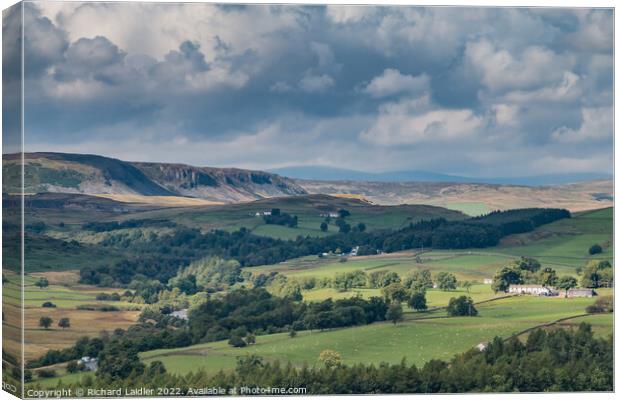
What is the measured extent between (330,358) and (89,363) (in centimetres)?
714

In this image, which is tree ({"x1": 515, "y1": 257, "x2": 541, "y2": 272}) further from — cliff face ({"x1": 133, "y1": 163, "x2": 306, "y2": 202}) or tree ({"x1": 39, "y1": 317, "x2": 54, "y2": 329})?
tree ({"x1": 39, "y1": 317, "x2": 54, "y2": 329})

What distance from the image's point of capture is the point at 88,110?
47281 millimetres

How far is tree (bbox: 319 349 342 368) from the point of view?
45.8 meters

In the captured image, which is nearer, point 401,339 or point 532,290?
point 401,339

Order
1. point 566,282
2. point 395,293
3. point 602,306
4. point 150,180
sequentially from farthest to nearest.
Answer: point 150,180
point 566,282
point 395,293
point 602,306

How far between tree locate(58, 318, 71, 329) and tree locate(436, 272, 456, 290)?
1227 cm

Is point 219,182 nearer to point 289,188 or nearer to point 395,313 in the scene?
point 289,188

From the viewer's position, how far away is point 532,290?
5000cm

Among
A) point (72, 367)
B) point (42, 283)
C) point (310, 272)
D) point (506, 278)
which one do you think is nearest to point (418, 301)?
point (506, 278)

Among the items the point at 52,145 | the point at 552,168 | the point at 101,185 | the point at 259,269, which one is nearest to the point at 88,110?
the point at 52,145

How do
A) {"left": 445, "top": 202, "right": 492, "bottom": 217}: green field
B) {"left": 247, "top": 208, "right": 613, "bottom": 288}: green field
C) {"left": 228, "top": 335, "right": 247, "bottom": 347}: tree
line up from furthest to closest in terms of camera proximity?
{"left": 445, "top": 202, "right": 492, "bottom": 217}: green field, {"left": 247, "top": 208, "right": 613, "bottom": 288}: green field, {"left": 228, "top": 335, "right": 247, "bottom": 347}: tree

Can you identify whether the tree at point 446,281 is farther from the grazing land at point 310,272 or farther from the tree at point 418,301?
the tree at point 418,301

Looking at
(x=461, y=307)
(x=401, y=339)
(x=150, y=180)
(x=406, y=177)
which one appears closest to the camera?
(x=401, y=339)

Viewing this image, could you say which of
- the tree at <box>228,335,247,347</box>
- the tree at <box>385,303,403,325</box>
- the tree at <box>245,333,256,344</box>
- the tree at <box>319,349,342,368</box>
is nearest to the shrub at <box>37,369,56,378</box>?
the tree at <box>228,335,247,347</box>
